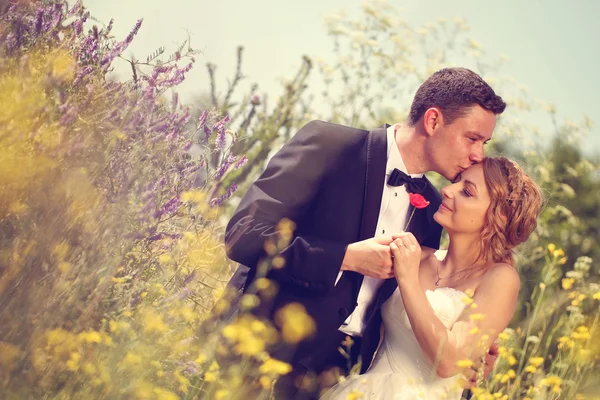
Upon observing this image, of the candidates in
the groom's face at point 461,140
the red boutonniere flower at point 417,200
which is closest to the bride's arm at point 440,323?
the red boutonniere flower at point 417,200

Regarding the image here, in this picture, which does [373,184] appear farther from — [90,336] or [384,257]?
[90,336]

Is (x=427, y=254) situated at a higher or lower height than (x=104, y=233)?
lower

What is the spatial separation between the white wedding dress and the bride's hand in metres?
0.28

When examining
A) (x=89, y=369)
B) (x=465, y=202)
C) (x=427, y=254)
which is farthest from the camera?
(x=427, y=254)

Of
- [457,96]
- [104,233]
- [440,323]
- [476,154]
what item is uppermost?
[457,96]

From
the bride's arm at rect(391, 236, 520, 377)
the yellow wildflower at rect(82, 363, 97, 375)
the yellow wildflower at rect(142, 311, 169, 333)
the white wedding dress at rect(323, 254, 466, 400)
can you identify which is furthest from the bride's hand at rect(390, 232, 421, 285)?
the yellow wildflower at rect(82, 363, 97, 375)

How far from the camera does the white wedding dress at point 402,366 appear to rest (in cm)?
273

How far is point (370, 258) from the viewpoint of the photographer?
101 inches

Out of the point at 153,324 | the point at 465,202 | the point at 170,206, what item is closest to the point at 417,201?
the point at 465,202

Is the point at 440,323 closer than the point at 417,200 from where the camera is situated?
Yes

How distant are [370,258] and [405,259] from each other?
0.42ft

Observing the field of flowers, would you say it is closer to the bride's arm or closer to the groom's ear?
the bride's arm

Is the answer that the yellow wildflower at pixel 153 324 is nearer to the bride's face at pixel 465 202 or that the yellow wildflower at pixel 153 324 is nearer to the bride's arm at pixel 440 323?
the bride's arm at pixel 440 323

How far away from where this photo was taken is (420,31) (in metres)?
5.91
